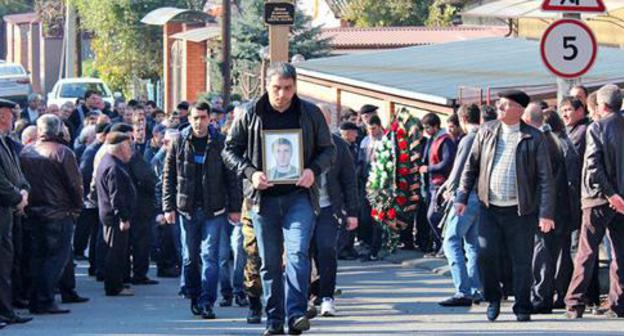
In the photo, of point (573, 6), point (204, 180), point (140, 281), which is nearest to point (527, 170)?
point (573, 6)

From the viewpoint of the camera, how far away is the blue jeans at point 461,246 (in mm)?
13945

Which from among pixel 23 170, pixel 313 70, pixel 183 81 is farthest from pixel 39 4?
pixel 23 170

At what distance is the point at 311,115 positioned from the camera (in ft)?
35.4

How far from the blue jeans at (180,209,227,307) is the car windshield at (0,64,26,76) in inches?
1353

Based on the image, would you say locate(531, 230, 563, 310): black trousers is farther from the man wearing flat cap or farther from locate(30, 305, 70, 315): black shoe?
locate(30, 305, 70, 315): black shoe

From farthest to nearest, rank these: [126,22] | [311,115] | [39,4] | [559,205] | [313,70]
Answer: [39,4], [126,22], [313,70], [559,205], [311,115]

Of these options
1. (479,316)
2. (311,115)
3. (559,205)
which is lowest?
(479,316)

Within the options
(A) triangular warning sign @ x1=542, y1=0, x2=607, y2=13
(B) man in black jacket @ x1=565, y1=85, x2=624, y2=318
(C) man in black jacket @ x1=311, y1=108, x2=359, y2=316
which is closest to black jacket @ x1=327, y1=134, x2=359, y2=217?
(C) man in black jacket @ x1=311, y1=108, x2=359, y2=316

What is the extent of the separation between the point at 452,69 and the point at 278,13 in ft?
15.8

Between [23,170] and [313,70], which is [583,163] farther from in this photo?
[313,70]

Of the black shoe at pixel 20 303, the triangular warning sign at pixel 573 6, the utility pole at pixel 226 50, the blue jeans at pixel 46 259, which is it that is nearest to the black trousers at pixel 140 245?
the black shoe at pixel 20 303

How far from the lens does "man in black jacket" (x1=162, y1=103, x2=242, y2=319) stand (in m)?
13.1

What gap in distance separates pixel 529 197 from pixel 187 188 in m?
3.01

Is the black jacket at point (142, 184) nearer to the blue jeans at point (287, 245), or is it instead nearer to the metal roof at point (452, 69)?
the blue jeans at point (287, 245)
